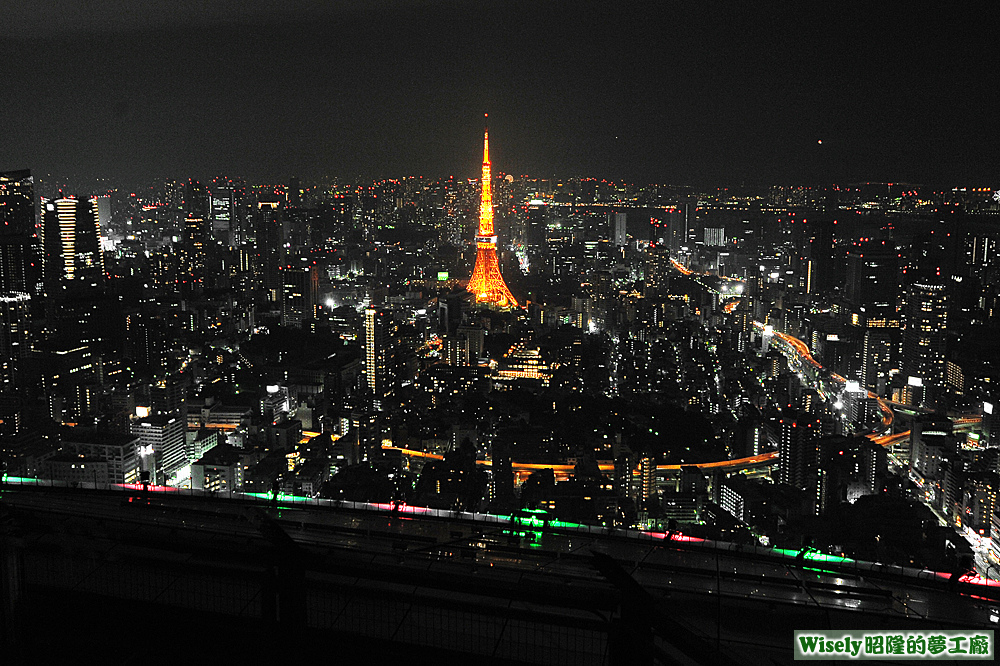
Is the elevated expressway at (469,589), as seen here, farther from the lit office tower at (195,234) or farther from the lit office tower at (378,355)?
the lit office tower at (195,234)

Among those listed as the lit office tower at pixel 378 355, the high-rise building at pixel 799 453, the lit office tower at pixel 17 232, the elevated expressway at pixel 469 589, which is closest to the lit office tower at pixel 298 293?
the lit office tower at pixel 378 355

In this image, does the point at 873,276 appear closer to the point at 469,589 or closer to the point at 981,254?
the point at 981,254

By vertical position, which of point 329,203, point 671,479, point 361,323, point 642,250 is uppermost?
point 329,203

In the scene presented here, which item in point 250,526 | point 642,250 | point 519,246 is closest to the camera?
point 250,526

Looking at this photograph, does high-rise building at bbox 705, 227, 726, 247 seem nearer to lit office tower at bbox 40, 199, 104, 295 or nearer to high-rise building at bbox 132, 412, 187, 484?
high-rise building at bbox 132, 412, 187, 484

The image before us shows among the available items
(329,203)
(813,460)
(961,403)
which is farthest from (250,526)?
(329,203)

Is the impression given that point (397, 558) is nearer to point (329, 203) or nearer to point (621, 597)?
point (621, 597)

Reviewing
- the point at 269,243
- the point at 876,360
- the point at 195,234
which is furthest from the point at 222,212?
the point at 876,360
